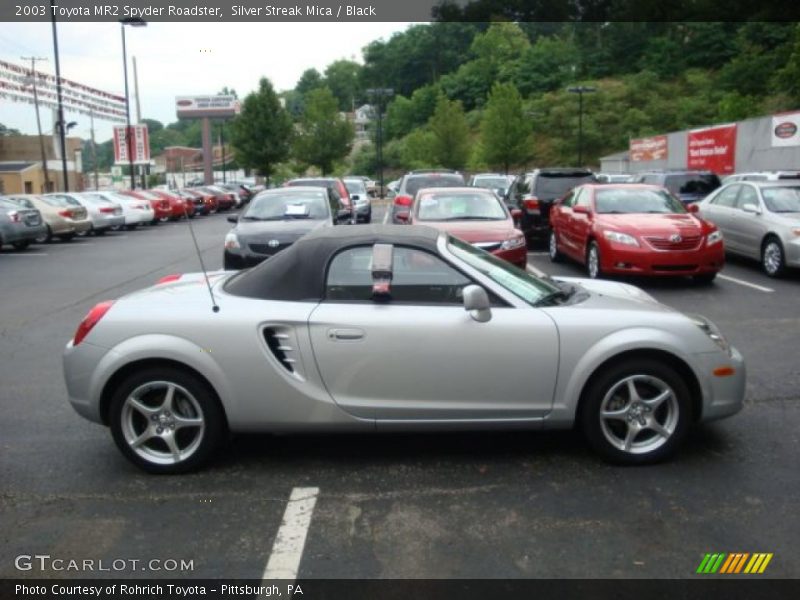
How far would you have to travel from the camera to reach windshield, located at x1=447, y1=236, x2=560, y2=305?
16.1 feet

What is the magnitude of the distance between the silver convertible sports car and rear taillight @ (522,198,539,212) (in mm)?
12263

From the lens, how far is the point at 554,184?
1741 centimetres

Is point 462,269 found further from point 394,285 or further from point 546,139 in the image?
point 546,139

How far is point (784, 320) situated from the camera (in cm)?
910

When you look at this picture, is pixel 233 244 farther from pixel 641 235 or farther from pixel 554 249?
pixel 554 249

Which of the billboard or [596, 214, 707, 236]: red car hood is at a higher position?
the billboard

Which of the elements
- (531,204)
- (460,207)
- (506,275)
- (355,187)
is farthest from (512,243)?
(355,187)

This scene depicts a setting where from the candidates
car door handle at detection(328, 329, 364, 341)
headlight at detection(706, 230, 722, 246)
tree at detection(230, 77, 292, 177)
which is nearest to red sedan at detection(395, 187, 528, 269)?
headlight at detection(706, 230, 722, 246)

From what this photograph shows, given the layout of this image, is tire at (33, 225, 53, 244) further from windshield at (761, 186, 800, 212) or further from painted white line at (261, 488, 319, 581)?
painted white line at (261, 488, 319, 581)

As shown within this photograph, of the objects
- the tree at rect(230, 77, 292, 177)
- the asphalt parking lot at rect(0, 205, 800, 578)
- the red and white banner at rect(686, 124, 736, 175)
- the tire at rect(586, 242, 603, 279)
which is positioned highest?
the tree at rect(230, 77, 292, 177)

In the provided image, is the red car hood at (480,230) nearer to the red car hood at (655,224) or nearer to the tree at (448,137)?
the red car hood at (655,224)

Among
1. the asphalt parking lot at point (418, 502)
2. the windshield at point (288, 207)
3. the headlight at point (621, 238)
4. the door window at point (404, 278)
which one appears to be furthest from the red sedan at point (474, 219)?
the door window at point (404, 278)

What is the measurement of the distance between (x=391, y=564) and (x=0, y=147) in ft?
269

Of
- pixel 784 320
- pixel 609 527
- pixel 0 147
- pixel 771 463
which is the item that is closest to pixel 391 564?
pixel 609 527
